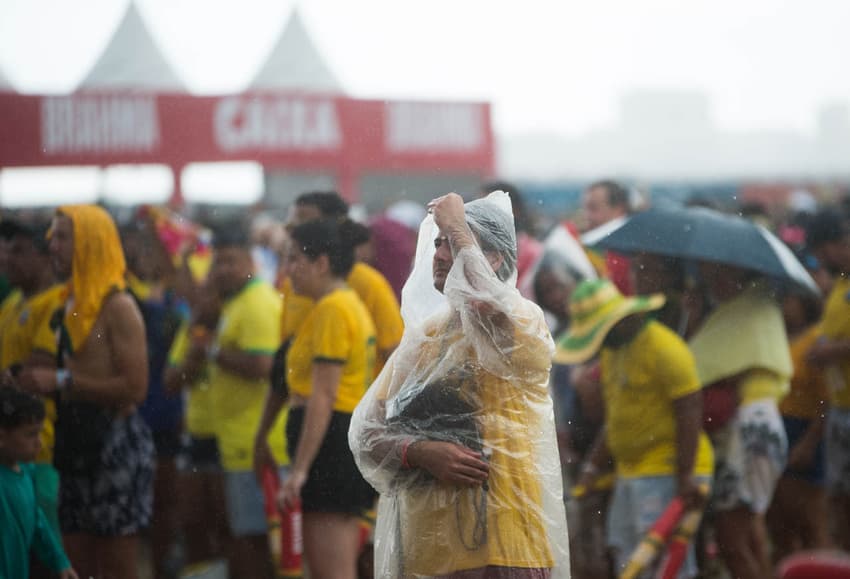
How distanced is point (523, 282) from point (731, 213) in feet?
3.85

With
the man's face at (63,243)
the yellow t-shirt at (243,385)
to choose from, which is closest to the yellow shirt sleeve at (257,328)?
the yellow t-shirt at (243,385)

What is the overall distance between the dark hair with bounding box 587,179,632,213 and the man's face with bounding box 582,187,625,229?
0.01 m

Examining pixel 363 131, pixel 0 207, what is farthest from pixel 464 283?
pixel 0 207

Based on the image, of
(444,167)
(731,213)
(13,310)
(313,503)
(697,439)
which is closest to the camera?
(313,503)

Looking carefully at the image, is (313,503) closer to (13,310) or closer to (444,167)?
(13,310)

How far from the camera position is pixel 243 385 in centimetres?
525

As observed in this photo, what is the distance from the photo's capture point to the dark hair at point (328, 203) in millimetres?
4414

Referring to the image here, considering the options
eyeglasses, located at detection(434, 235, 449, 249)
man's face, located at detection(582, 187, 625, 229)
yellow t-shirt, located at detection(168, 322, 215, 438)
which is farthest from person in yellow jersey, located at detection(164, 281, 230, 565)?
eyeglasses, located at detection(434, 235, 449, 249)

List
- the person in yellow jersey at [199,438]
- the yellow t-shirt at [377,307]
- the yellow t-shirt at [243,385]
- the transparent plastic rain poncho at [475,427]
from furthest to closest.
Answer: the person in yellow jersey at [199,438], the yellow t-shirt at [243,385], the yellow t-shirt at [377,307], the transparent plastic rain poncho at [475,427]

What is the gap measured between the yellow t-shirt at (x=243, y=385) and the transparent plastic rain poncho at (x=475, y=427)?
2180 mm

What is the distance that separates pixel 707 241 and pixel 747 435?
81cm

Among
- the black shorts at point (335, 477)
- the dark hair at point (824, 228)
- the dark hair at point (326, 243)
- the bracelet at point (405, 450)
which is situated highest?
the dark hair at point (824, 228)

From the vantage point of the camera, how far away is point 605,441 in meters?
4.76

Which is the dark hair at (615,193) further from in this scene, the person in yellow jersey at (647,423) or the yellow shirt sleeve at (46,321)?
the yellow shirt sleeve at (46,321)
